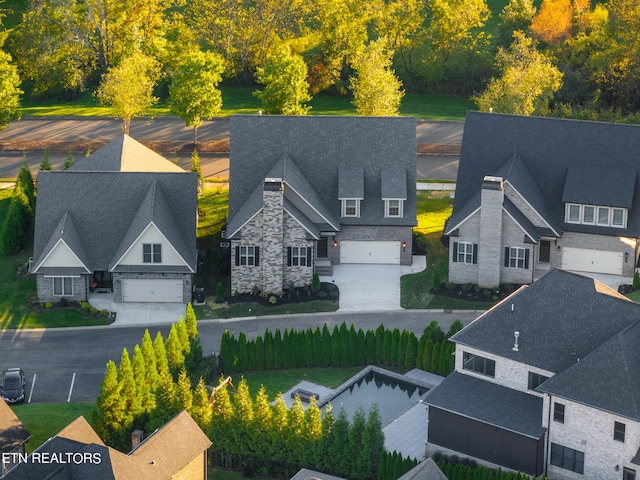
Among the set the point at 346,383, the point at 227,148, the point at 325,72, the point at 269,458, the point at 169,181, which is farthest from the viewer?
the point at 325,72

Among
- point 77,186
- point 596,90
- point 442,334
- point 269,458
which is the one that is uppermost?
point 596,90

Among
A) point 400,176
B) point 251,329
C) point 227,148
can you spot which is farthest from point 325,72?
point 251,329

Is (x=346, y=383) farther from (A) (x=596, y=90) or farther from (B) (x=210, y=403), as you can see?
(A) (x=596, y=90)

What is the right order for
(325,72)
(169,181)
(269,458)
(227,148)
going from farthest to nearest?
(325,72)
(227,148)
(169,181)
(269,458)

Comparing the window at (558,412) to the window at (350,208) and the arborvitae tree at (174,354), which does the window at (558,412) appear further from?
the window at (350,208)

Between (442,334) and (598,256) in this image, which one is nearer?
(442,334)

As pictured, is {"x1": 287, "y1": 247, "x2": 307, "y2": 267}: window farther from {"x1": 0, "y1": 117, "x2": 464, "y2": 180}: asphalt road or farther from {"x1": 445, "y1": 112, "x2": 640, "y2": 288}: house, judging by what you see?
{"x1": 0, "y1": 117, "x2": 464, "y2": 180}: asphalt road

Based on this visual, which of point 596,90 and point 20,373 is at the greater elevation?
point 596,90

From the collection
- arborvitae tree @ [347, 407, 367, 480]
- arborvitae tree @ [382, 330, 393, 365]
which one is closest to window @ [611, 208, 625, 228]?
arborvitae tree @ [382, 330, 393, 365]
